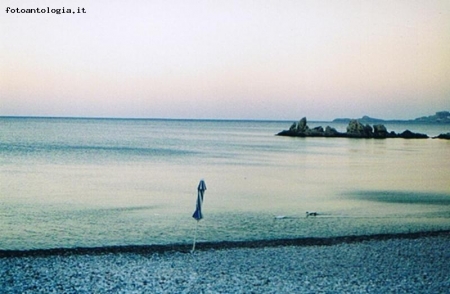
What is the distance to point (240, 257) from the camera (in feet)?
39.5

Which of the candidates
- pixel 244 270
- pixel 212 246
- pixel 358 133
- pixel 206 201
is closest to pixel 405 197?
pixel 206 201

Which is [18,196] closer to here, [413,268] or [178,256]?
[178,256]

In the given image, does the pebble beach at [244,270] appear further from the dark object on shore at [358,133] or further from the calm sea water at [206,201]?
the dark object on shore at [358,133]

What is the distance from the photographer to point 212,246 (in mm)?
13445

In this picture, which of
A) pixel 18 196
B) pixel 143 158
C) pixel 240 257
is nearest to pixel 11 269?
pixel 240 257

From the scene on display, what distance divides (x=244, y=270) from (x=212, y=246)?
2.73 meters

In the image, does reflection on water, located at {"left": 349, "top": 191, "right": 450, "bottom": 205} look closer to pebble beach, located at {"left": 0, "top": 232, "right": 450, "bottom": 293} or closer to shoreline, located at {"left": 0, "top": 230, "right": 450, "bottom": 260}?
shoreline, located at {"left": 0, "top": 230, "right": 450, "bottom": 260}

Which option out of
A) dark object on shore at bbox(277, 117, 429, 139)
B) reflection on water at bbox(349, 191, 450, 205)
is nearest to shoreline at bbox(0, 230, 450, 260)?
reflection on water at bbox(349, 191, 450, 205)

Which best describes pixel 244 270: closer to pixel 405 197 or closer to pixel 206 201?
pixel 206 201

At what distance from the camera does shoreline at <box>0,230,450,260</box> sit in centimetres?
1248

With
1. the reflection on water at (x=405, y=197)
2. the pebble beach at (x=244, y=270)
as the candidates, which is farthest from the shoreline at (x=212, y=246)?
the reflection on water at (x=405, y=197)

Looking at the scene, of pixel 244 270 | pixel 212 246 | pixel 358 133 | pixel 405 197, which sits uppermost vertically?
pixel 358 133

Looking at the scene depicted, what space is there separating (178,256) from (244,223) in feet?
17.3

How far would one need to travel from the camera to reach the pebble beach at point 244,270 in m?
9.43
